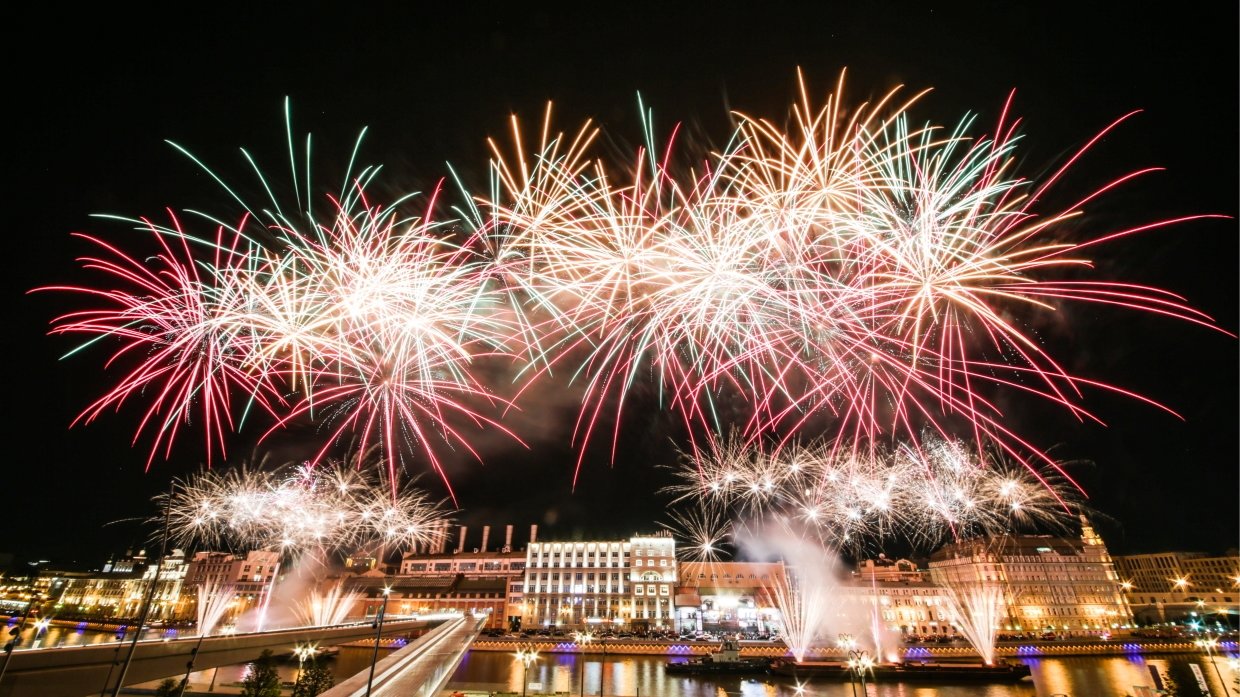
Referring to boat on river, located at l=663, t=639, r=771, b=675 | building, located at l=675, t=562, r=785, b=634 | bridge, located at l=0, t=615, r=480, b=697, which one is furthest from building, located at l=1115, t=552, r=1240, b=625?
bridge, located at l=0, t=615, r=480, b=697

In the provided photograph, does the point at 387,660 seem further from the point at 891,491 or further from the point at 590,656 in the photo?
the point at 590,656

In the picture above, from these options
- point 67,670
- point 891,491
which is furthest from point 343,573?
point 67,670

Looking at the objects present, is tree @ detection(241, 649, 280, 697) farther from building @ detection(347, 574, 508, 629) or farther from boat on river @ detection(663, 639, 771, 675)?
building @ detection(347, 574, 508, 629)

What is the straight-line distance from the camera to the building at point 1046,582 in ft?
239

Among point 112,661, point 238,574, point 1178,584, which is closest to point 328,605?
point 238,574

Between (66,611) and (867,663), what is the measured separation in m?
109

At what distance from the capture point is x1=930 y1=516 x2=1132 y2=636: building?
72.9m

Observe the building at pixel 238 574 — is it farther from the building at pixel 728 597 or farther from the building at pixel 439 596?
the building at pixel 728 597

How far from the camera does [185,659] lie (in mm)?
11211

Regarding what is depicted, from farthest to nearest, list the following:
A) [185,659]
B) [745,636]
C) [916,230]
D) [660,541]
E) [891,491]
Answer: [660,541], [745,636], [891,491], [916,230], [185,659]

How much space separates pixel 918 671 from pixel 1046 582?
4977 centimetres

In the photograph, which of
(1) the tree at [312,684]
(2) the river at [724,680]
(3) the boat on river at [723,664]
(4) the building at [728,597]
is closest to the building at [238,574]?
(2) the river at [724,680]

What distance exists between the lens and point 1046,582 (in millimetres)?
75125

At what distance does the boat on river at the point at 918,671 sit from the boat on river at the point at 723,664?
6.27 feet
